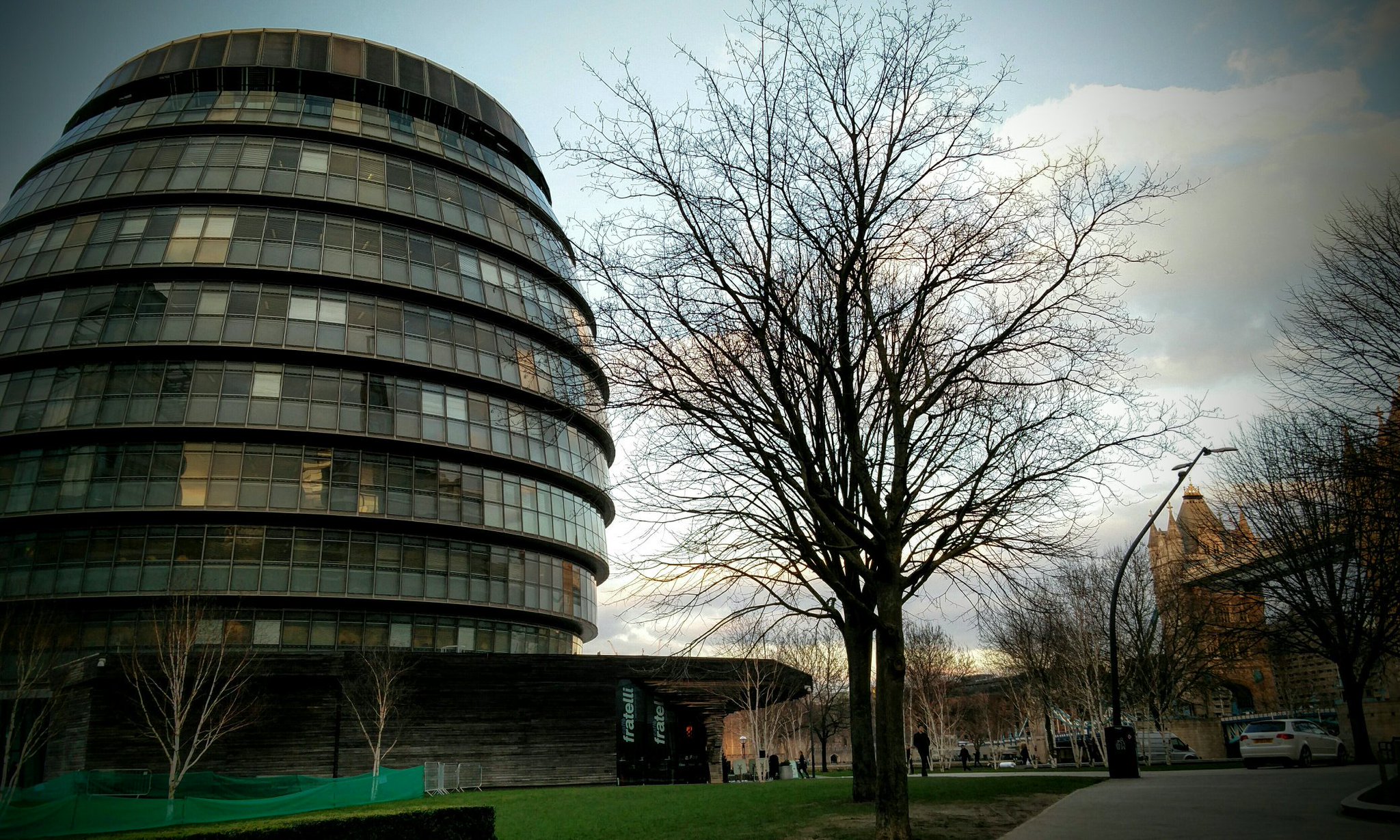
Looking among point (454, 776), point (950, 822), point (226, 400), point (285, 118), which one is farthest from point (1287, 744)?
point (285, 118)

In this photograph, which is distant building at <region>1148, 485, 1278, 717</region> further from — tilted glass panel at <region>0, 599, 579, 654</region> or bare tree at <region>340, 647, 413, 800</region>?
bare tree at <region>340, 647, 413, 800</region>

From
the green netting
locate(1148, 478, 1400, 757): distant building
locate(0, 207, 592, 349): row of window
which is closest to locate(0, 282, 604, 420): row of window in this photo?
locate(0, 207, 592, 349): row of window

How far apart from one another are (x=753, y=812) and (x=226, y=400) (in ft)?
90.6

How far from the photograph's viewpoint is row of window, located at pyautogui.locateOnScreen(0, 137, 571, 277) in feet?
127

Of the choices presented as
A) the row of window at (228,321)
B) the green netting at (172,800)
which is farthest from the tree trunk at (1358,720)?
the green netting at (172,800)

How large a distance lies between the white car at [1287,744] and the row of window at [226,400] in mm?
26556

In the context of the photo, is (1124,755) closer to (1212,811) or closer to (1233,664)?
(1212,811)

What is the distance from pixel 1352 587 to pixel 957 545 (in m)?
28.4

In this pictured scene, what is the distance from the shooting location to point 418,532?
120 feet

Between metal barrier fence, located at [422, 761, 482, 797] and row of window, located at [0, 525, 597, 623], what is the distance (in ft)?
20.5

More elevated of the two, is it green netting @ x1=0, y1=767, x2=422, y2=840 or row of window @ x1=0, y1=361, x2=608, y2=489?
row of window @ x1=0, y1=361, x2=608, y2=489

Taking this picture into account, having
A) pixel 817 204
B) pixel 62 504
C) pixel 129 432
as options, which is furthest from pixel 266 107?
pixel 817 204

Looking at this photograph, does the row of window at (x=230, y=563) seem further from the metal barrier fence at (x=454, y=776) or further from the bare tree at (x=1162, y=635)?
the bare tree at (x=1162, y=635)

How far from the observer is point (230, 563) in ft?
110
